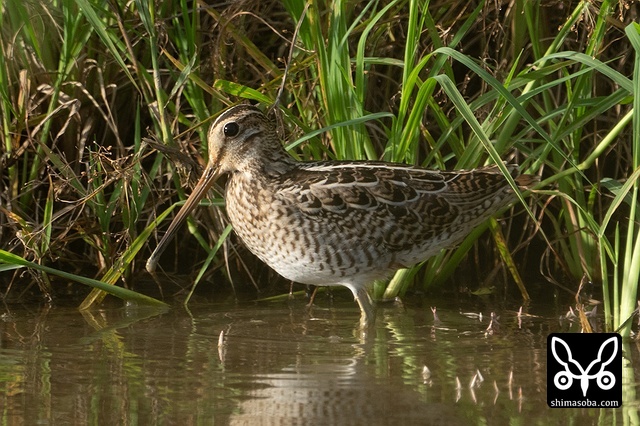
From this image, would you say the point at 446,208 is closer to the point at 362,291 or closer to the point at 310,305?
the point at 362,291

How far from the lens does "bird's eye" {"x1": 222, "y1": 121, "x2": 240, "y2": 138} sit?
526cm

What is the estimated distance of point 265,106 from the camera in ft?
18.7

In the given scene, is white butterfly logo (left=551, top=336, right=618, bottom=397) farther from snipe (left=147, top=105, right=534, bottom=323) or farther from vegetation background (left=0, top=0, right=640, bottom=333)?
snipe (left=147, top=105, right=534, bottom=323)

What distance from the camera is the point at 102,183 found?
5.61 m

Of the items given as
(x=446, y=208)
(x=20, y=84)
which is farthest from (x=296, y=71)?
(x=20, y=84)

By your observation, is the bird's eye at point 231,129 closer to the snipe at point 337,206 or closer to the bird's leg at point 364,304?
the snipe at point 337,206

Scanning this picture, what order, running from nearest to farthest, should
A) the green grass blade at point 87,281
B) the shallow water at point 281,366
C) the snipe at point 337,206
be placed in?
the shallow water at point 281,366 → the green grass blade at point 87,281 → the snipe at point 337,206

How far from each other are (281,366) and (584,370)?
1161 mm

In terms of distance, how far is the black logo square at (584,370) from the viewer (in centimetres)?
406

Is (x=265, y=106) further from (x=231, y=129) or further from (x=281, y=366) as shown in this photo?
(x=281, y=366)

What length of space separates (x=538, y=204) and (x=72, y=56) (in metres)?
2.40

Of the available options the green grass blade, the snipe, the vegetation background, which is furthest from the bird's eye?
the green grass blade

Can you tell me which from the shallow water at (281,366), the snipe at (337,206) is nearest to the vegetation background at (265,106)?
the snipe at (337,206)

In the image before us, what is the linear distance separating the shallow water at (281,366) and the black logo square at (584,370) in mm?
55
